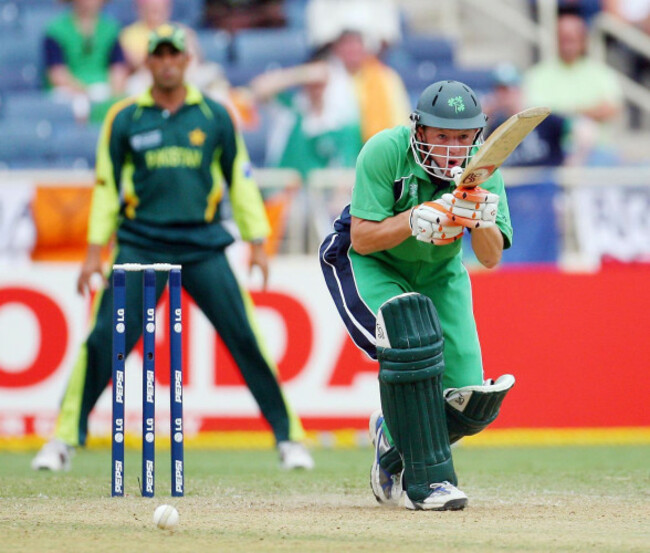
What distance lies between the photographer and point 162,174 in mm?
7371

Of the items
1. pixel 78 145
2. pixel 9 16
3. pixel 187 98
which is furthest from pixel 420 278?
pixel 9 16

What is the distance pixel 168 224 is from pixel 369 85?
445 centimetres

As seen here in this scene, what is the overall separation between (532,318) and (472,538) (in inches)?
205

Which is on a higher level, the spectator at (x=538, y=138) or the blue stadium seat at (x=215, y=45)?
the blue stadium seat at (x=215, y=45)

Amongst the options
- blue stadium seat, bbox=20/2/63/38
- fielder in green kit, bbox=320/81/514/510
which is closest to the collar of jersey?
fielder in green kit, bbox=320/81/514/510

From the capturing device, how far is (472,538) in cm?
454

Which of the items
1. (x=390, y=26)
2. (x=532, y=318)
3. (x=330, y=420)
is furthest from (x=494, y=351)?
(x=390, y=26)

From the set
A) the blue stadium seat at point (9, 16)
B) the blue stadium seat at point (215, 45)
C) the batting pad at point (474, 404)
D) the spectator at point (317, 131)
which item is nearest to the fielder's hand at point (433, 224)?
the batting pad at point (474, 404)

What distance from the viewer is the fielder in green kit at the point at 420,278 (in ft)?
17.3

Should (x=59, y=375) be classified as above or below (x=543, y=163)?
below

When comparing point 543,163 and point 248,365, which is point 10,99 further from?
point 248,365

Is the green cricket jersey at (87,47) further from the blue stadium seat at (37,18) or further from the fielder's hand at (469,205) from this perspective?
the fielder's hand at (469,205)

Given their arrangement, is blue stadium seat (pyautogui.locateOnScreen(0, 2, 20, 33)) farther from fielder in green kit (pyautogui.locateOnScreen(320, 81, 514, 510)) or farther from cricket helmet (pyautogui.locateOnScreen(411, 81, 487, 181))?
cricket helmet (pyautogui.locateOnScreen(411, 81, 487, 181))

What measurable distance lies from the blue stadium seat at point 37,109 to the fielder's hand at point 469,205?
7.08m
